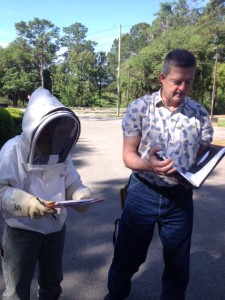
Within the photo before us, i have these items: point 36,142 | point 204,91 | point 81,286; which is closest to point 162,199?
point 36,142

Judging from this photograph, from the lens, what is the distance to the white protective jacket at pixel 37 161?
1897 millimetres

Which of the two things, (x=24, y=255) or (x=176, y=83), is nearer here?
Answer: (x=24, y=255)

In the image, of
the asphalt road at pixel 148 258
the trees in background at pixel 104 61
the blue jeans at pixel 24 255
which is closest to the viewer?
the blue jeans at pixel 24 255

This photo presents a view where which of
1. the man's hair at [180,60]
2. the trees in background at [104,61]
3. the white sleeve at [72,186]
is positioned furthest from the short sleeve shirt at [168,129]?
the trees in background at [104,61]

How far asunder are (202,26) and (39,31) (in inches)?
1500

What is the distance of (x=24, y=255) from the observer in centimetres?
204

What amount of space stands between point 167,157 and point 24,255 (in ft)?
3.45

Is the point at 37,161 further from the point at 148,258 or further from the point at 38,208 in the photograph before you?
the point at 148,258

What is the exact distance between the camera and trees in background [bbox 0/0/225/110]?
127 ft

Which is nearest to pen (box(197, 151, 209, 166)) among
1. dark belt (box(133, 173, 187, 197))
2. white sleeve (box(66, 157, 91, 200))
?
dark belt (box(133, 173, 187, 197))

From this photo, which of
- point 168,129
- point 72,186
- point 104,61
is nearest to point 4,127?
point 72,186

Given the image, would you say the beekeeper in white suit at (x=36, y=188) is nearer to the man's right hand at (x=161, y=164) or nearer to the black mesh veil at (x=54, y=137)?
the black mesh veil at (x=54, y=137)

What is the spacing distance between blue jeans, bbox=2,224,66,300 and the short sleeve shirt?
2.53 feet

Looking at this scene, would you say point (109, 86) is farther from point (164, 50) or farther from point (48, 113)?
point (48, 113)
